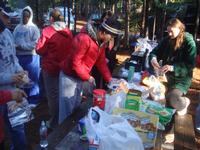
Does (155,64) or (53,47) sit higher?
(53,47)

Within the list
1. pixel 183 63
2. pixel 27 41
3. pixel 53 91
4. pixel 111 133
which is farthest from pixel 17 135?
pixel 27 41

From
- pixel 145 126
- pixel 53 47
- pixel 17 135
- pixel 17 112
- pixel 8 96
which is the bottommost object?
pixel 17 135

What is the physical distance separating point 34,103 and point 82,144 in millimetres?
3751

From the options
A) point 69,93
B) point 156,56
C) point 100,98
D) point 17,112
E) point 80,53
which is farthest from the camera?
point 156,56

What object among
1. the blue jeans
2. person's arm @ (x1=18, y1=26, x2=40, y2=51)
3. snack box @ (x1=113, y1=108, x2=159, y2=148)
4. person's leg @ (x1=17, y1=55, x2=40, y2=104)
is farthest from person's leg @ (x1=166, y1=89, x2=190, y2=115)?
person's leg @ (x1=17, y1=55, x2=40, y2=104)

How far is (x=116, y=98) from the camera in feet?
9.75

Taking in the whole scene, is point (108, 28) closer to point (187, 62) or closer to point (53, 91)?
point (187, 62)

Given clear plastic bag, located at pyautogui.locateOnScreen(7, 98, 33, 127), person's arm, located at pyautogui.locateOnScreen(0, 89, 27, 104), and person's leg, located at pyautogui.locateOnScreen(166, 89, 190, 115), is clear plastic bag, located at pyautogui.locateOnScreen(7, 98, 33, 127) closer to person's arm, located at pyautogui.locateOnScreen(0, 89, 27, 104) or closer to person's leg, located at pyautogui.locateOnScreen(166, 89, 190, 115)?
person's arm, located at pyautogui.locateOnScreen(0, 89, 27, 104)

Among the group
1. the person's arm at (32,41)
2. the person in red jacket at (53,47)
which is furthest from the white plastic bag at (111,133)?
the person's arm at (32,41)

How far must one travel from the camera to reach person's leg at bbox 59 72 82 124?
3.93 meters

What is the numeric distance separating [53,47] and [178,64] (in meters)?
1.81

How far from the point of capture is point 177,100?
12.7 ft

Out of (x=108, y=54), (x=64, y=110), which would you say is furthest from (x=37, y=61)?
(x=64, y=110)

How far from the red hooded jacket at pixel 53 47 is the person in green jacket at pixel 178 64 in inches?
54.0
